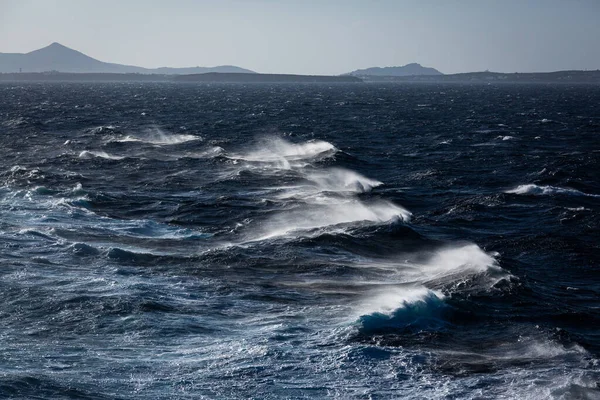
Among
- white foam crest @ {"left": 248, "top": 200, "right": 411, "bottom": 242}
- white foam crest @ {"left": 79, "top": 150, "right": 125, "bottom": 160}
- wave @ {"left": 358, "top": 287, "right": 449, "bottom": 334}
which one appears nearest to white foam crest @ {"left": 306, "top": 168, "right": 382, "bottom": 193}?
white foam crest @ {"left": 248, "top": 200, "right": 411, "bottom": 242}

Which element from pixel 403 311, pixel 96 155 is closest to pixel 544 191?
pixel 403 311

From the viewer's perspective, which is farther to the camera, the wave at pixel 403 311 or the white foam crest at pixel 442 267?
the white foam crest at pixel 442 267

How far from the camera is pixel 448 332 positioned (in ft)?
86.6

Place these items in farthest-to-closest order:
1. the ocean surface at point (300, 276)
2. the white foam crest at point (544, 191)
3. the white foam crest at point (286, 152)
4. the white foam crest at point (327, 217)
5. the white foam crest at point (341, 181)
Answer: the white foam crest at point (286, 152), the white foam crest at point (341, 181), the white foam crest at point (544, 191), the white foam crest at point (327, 217), the ocean surface at point (300, 276)

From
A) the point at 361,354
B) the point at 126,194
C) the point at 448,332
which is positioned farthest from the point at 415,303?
the point at 126,194

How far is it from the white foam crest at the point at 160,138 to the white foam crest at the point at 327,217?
38800 mm

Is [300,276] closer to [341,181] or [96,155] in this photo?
[341,181]

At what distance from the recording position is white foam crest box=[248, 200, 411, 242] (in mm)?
41250

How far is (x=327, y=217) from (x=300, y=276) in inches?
464

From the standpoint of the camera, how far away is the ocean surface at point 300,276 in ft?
74.6

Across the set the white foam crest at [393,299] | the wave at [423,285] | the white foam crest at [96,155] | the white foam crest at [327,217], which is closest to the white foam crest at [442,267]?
the wave at [423,285]

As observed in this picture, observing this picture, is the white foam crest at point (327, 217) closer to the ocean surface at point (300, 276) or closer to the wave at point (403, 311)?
the ocean surface at point (300, 276)

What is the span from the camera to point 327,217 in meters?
44.4

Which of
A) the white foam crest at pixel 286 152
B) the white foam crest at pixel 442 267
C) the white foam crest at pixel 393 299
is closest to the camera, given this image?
the white foam crest at pixel 393 299
